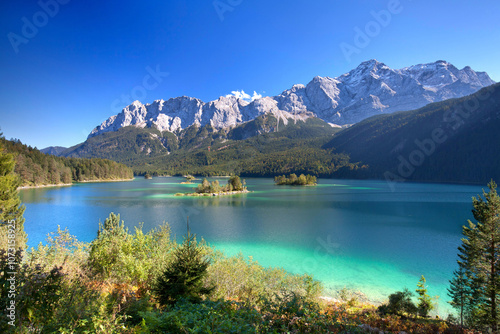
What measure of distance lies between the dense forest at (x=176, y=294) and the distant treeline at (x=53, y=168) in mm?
65988

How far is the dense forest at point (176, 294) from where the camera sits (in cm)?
530

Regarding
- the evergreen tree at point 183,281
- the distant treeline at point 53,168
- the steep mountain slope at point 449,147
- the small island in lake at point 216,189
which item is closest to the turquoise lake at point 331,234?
the evergreen tree at point 183,281

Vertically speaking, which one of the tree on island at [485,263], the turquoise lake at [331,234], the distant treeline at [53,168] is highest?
the distant treeline at [53,168]

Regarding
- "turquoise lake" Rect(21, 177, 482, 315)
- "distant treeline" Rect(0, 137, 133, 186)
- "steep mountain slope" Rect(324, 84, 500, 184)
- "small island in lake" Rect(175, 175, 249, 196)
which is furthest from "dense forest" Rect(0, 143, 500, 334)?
"steep mountain slope" Rect(324, 84, 500, 184)

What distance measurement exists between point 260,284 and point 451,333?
984 cm

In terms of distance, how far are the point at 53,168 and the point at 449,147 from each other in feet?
783

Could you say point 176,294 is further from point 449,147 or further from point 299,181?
point 449,147

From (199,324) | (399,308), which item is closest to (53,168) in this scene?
(199,324)

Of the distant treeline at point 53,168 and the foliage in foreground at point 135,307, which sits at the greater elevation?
the distant treeline at point 53,168

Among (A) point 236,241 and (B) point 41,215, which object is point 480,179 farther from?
(B) point 41,215

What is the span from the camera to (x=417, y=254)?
29.2m

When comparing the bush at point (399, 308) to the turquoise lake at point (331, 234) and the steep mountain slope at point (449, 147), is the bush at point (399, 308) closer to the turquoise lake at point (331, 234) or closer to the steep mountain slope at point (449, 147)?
the turquoise lake at point (331, 234)

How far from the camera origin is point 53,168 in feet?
359

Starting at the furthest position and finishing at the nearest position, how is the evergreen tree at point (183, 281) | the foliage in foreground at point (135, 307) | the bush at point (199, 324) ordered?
the evergreen tree at point (183, 281), the foliage in foreground at point (135, 307), the bush at point (199, 324)
